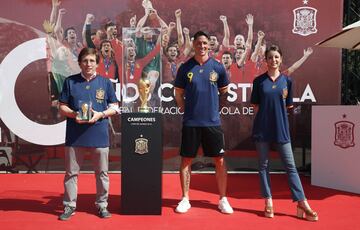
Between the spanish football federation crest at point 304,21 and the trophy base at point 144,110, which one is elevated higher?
the spanish football federation crest at point 304,21

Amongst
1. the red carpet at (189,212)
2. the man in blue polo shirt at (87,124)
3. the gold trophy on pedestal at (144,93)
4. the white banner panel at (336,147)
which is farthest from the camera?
the white banner panel at (336,147)

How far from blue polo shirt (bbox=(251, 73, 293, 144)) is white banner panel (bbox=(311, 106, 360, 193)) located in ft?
4.92

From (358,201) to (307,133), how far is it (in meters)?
1.79

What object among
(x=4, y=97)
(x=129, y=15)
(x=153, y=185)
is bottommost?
(x=153, y=185)

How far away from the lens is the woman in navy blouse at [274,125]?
144 inches

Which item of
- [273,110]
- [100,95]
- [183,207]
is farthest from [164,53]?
[183,207]

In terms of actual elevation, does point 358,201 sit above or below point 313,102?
below

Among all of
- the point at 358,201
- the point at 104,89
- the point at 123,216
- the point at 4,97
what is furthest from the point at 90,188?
the point at 358,201

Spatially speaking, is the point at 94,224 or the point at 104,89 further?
the point at 104,89

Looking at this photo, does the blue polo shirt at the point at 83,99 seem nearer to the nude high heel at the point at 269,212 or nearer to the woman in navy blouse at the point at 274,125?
the woman in navy blouse at the point at 274,125

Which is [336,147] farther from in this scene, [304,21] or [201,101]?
[201,101]

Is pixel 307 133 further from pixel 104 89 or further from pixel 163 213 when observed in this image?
pixel 104 89

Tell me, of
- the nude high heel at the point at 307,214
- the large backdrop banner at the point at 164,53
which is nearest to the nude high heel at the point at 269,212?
the nude high heel at the point at 307,214

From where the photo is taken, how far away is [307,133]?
237 inches
